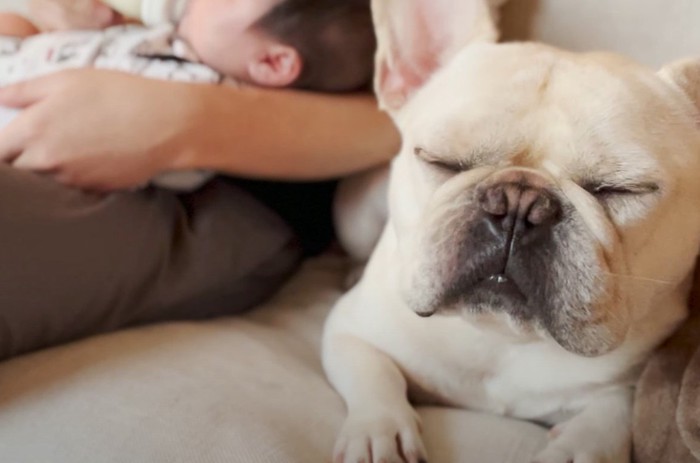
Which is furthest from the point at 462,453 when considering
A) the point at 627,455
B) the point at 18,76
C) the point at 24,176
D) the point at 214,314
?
the point at 18,76

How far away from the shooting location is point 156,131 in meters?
1.07

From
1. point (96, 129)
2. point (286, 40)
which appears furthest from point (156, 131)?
point (286, 40)

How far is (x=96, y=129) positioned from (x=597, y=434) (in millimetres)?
743

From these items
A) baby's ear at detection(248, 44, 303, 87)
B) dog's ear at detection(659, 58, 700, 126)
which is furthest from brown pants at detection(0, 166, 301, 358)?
dog's ear at detection(659, 58, 700, 126)

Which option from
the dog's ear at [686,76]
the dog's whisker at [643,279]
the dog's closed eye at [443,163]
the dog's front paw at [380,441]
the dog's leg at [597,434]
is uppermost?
the dog's ear at [686,76]

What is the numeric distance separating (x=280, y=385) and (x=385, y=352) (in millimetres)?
152

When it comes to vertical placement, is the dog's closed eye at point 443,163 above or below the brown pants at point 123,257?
above

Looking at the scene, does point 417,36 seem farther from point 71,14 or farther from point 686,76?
point 71,14

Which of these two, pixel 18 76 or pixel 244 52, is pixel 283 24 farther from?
pixel 18 76

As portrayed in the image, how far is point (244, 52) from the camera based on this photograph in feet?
4.12

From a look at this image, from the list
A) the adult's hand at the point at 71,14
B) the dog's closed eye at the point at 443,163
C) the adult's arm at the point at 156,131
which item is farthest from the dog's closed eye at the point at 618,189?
the adult's hand at the point at 71,14

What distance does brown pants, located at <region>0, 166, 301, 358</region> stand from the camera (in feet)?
3.06

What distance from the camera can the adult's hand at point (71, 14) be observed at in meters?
1.38

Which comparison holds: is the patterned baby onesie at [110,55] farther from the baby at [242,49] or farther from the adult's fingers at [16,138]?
the adult's fingers at [16,138]
